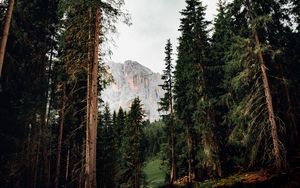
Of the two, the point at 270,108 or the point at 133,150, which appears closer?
the point at 270,108

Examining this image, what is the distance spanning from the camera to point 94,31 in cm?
1395

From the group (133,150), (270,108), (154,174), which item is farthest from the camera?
(154,174)

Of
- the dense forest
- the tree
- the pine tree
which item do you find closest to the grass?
the pine tree

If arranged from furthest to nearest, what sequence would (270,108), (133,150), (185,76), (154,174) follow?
(154,174), (133,150), (185,76), (270,108)

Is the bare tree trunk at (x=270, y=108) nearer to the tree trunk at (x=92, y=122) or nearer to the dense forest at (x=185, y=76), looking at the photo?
the dense forest at (x=185, y=76)

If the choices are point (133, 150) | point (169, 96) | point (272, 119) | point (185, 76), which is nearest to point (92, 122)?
point (272, 119)

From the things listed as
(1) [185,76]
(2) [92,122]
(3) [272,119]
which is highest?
(1) [185,76]

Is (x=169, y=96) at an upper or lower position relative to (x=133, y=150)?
upper

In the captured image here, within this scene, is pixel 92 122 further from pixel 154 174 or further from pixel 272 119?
pixel 154 174

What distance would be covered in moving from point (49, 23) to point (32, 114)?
770cm

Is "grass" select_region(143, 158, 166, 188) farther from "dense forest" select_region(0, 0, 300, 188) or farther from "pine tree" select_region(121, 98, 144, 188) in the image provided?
"dense forest" select_region(0, 0, 300, 188)

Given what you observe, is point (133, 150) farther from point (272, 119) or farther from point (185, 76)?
point (272, 119)

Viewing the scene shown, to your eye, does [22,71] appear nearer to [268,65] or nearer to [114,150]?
[268,65]

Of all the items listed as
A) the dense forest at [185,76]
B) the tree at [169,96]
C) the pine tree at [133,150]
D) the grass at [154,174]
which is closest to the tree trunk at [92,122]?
the dense forest at [185,76]
